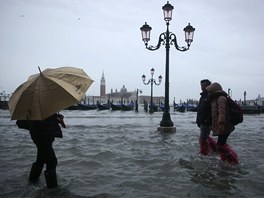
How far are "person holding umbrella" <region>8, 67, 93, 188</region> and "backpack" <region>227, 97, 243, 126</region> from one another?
2479 mm

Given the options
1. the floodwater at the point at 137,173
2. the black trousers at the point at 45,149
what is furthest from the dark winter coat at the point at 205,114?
the black trousers at the point at 45,149

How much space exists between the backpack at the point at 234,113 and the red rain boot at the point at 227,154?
1.49ft

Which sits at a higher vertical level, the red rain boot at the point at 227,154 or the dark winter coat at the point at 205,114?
the dark winter coat at the point at 205,114

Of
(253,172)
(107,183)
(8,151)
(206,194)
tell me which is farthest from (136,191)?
(8,151)

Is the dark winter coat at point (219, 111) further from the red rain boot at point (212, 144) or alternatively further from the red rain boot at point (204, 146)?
the red rain boot at point (212, 144)

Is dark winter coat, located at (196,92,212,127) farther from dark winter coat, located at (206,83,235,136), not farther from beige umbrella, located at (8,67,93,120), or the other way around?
beige umbrella, located at (8,67,93,120)

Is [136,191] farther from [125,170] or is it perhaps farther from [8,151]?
[8,151]

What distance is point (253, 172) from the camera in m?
4.53

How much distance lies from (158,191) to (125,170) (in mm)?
1184

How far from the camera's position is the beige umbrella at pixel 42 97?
3.28m

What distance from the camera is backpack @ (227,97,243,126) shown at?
189 inches

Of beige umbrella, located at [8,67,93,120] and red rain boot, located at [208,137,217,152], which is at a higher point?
beige umbrella, located at [8,67,93,120]

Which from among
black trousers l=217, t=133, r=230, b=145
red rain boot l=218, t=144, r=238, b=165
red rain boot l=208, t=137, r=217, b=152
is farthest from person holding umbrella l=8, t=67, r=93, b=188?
red rain boot l=208, t=137, r=217, b=152

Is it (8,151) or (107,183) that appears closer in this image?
(107,183)
